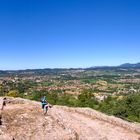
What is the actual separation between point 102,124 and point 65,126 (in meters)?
7.01

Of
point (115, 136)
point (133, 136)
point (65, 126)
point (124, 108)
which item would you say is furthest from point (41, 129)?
point (124, 108)

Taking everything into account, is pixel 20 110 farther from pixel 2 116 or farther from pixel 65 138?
pixel 65 138

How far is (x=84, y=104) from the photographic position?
296ft

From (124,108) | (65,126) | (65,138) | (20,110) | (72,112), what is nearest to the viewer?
(65,138)

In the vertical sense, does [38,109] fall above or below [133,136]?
above

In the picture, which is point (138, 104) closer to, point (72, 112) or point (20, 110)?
point (72, 112)

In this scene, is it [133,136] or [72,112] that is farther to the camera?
[72,112]

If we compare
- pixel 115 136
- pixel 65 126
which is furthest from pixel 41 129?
pixel 115 136

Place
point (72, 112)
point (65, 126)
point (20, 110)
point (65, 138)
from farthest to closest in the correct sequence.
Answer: point (72, 112) → point (20, 110) → point (65, 126) → point (65, 138)

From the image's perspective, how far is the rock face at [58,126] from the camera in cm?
3594

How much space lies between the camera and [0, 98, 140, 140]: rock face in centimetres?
3594

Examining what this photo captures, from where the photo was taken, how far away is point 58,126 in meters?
38.6

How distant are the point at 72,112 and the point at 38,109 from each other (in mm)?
6369

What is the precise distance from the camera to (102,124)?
43.3 meters
